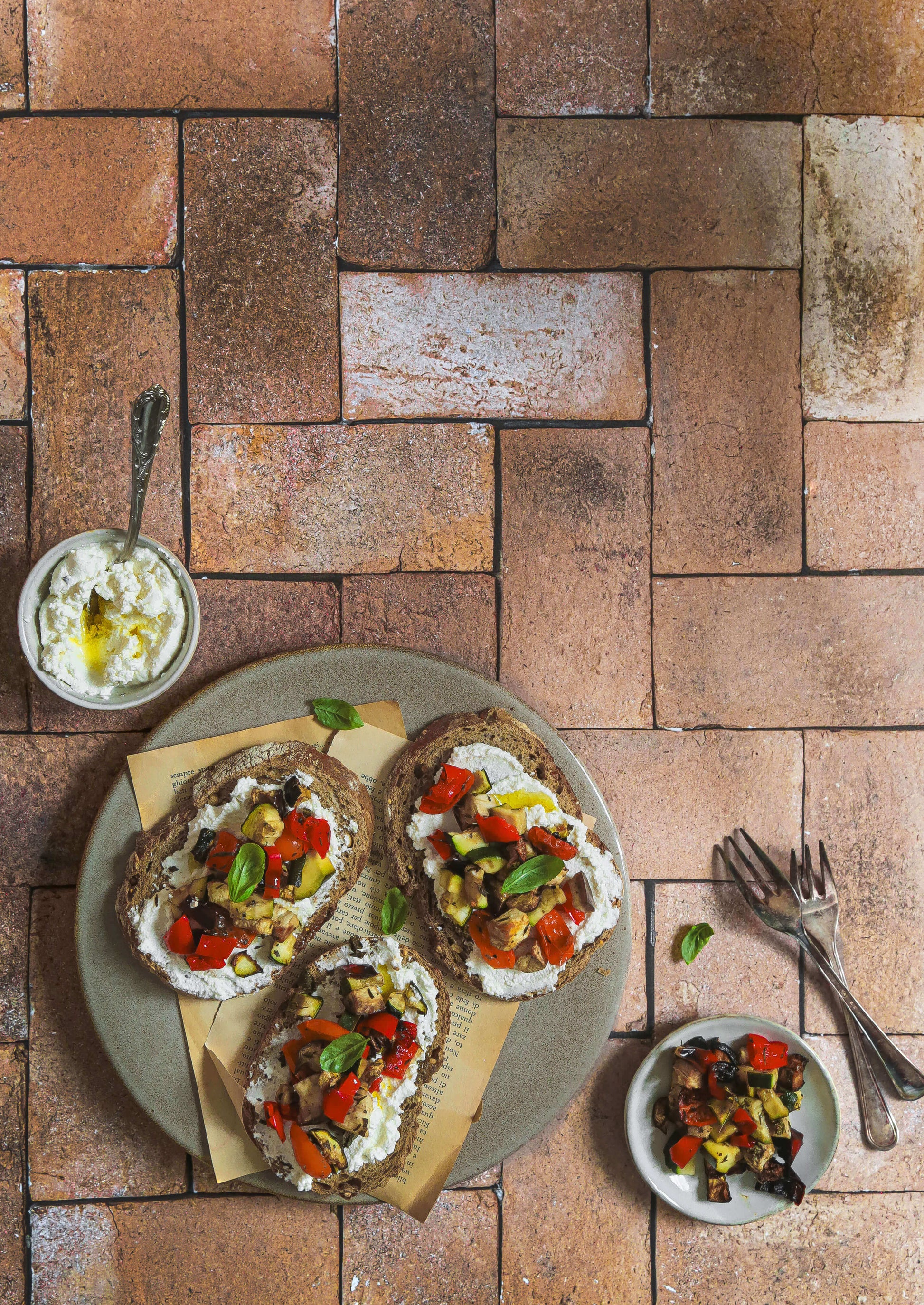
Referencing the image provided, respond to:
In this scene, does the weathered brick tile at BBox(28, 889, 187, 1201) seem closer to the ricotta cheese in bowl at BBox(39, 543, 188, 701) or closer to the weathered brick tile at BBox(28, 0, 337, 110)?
the ricotta cheese in bowl at BBox(39, 543, 188, 701)

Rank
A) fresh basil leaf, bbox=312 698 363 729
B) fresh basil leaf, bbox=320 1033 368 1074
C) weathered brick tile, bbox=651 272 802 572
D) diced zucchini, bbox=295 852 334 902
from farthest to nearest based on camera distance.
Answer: weathered brick tile, bbox=651 272 802 572, fresh basil leaf, bbox=312 698 363 729, diced zucchini, bbox=295 852 334 902, fresh basil leaf, bbox=320 1033 368 1074

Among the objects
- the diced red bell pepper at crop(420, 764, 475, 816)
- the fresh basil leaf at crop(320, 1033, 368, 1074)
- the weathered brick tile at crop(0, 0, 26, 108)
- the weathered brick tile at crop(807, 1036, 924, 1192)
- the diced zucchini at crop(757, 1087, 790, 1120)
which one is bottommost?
the weathered brick tile at crop(807, 1036, 924, 1192)

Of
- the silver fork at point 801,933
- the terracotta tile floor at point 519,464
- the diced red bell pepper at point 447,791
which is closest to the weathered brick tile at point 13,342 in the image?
the terracotta tile floor at point 519,464

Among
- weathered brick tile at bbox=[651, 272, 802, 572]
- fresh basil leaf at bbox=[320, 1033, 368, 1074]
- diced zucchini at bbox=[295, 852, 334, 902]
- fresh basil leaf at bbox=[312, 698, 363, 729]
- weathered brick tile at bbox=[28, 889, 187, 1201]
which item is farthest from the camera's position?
weathered brick tile at bbox=[651, 272, 802, 572]

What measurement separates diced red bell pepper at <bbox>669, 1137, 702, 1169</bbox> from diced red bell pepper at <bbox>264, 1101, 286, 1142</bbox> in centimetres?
101

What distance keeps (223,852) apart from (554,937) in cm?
82

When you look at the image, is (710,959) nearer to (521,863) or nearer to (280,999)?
(521,863)

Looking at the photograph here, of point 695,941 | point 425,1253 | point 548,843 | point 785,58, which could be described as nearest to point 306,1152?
point 425,1253

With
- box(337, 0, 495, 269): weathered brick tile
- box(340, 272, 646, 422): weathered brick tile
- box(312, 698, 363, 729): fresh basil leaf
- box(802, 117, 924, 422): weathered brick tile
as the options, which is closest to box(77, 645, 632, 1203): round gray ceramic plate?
box(312, 698, 363, 729): fresh basil leaf

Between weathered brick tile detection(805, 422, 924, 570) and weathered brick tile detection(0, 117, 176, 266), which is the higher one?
weathered brick tile detection(0, 117, 176, 266)

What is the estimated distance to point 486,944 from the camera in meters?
2.06

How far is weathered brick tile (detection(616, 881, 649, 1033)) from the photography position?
236cm

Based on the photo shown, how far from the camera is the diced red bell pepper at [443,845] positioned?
2.07 m

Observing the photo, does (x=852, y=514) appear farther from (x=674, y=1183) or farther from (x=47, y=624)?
(x=47, y=624)
